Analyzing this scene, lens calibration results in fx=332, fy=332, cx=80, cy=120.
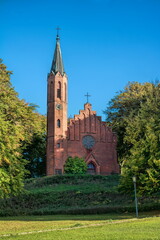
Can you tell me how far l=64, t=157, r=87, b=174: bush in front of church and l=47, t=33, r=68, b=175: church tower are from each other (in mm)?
695

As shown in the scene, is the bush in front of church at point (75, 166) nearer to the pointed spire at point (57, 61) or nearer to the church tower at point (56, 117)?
the church tower at point (56, 117)

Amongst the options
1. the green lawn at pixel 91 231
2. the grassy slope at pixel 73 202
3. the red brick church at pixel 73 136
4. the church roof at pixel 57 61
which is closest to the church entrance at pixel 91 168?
the red brick church at pixel 73 136

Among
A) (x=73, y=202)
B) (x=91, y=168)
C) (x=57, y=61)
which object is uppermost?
(x=57, y=61)

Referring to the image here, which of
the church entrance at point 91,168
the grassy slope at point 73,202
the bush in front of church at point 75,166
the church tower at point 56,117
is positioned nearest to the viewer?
the grassy slope at point 73,202

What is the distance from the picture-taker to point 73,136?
145ft

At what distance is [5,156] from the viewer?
17.8 m

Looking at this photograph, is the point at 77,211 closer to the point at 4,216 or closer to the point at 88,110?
the point at 4,216

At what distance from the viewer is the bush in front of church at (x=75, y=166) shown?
41469 millimetres

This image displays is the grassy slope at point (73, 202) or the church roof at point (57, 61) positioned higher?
the church roof at point (57, 61)

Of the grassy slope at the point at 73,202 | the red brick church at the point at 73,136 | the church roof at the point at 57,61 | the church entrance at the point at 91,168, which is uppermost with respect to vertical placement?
the church roof at the point at 57,61

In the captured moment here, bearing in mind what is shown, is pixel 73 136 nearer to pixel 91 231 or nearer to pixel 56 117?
pixel 56 117

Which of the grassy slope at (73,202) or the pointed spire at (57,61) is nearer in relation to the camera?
the grassy slope at (73,202)

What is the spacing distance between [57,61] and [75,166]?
15637 millimetres

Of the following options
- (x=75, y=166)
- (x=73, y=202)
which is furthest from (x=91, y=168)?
(x=73, y=202)
